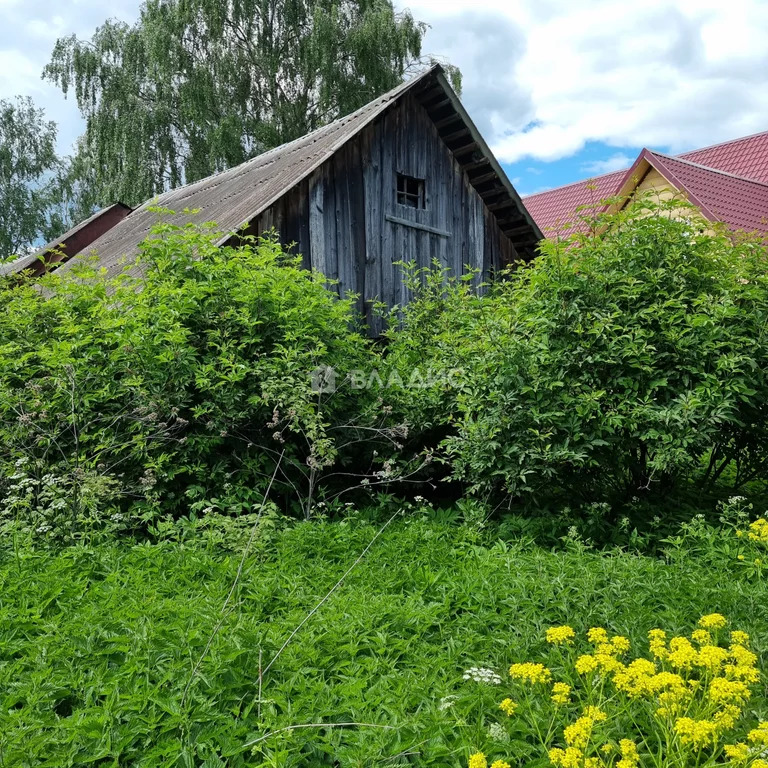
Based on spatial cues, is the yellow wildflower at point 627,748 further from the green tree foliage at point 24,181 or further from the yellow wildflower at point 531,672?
the green tree foliage at point 24,181

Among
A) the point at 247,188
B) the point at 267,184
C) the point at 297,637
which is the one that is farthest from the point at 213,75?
the point at 297,637

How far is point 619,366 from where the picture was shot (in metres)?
5.18

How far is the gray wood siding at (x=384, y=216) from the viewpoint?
910 centimetres

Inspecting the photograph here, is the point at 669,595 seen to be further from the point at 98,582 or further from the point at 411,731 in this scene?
the point at 98,582

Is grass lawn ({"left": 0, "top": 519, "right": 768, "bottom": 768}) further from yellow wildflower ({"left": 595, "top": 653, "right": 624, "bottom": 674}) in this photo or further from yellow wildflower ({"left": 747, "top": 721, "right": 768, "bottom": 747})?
yellow wildflower ({"left": 747, "top": 721, "right": 768, "bottom": 747})

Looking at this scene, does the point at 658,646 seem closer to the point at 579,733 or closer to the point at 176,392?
the point at 579,733

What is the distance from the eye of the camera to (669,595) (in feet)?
11.7

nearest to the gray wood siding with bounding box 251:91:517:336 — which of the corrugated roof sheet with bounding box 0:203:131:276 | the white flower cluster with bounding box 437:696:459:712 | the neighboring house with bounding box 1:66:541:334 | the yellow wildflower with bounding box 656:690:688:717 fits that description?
the neighboring house with bounding box 1:66:541:334

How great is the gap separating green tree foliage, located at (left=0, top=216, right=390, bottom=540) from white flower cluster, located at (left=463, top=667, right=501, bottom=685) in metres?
2.56

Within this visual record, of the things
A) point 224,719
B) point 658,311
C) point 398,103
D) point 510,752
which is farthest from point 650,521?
point 398,103

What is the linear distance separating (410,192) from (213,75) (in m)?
12.2

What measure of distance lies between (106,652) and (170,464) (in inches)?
108

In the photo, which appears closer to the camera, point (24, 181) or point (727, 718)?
point (727, 718)

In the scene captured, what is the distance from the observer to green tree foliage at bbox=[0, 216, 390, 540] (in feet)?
17.3
